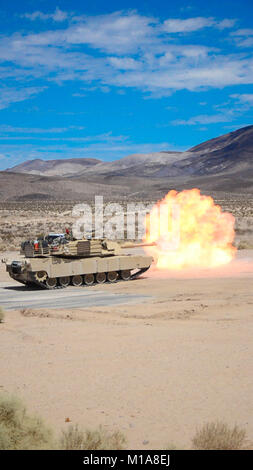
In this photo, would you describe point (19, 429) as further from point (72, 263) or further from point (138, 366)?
point (72, 263)

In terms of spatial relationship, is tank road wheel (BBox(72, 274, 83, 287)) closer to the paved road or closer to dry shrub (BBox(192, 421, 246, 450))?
the paved road

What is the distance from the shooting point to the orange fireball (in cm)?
3275

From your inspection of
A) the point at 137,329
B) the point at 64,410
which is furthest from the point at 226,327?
the point at 64,410

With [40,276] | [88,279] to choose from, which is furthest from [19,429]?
[88,279]

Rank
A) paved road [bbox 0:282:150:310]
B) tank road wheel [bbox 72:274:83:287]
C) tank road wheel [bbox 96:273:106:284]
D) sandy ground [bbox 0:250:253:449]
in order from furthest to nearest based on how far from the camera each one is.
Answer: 1. tank road wheel [bbox 96:273:106:284]
2. tank road wheel [bbox 72:274:83:287]
3. paved road [bbox 0:282:150:310]
4. sandy ground [bbox 0:250:253:449]

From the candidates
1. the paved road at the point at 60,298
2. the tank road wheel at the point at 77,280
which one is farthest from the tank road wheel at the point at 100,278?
the paved road at the point at 60,298

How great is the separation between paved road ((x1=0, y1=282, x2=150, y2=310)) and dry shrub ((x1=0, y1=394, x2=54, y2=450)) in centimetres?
1170

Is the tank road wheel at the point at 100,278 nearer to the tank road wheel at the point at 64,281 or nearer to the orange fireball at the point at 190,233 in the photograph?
the tank road wheel at the point at 64,281

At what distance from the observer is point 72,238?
27266mm

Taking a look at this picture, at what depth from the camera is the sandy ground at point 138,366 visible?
9250 millimetres

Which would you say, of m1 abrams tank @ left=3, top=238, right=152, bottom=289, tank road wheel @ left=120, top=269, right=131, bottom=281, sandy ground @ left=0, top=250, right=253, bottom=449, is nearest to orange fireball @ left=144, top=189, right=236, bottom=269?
tank road wheel @ left=120, top=269, right=131, bottom=281

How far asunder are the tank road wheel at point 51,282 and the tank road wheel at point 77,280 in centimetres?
96
